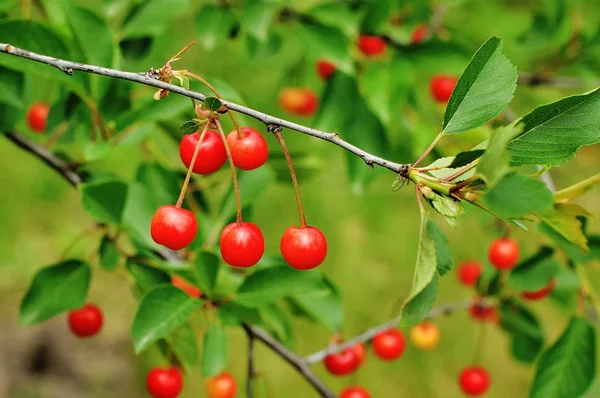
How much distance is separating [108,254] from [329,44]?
2.69 feet

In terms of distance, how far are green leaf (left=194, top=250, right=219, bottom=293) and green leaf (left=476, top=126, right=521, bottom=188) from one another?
694mm

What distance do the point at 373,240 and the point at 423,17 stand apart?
1860mm

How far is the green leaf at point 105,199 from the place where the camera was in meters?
1.40

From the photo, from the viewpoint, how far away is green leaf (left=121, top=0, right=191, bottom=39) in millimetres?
1742

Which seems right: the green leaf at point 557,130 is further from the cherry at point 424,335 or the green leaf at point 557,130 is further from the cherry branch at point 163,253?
the cherry at point 424,335

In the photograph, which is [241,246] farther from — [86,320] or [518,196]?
[86,320]

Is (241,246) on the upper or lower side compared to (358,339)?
upper

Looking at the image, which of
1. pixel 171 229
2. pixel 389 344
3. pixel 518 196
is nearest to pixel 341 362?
pixel 389 344

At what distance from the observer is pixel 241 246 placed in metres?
0.93

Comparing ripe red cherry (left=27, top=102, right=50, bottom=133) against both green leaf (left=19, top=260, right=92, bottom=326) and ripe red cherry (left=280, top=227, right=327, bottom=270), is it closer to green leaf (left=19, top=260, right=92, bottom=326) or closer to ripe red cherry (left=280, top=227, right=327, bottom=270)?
green leaf (left=19, top=260, right=92, bottom=326)

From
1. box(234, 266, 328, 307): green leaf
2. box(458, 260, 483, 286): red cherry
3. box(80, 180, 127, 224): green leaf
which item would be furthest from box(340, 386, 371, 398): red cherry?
box(80, 180, 127, 224): green leaf

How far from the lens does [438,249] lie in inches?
37.5

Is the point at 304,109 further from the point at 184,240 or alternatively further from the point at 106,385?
the point at 106,385

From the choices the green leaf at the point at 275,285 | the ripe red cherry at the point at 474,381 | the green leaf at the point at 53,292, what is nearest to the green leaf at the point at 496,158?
the green leaf at the point at 275,285
